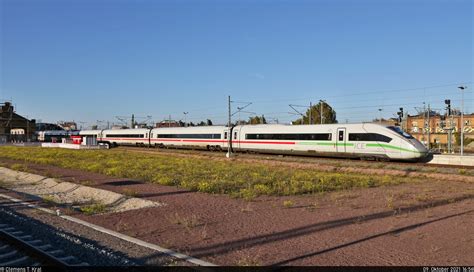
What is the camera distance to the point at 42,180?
19.7 m

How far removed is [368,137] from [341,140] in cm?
224

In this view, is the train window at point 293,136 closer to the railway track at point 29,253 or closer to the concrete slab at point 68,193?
the concrete slab at point 68,193

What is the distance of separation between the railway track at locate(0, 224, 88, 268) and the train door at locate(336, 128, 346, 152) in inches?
961

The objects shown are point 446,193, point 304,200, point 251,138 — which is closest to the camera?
point 304,200

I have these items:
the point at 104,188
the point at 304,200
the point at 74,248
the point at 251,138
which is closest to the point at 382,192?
the point at 304,200

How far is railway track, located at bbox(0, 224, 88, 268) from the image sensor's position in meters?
6.55

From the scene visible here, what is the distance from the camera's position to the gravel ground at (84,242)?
6.78 m

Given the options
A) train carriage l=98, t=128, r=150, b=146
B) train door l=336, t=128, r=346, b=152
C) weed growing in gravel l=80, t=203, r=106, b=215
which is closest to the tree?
train carriage l=98, t=128, r=150, b=146

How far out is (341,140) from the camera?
30.0m

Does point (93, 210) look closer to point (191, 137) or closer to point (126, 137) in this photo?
point (191, 137)

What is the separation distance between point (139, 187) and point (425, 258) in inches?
460

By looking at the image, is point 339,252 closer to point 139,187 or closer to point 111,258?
point 111,258

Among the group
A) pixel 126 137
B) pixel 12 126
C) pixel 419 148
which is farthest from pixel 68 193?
pixel 12 126

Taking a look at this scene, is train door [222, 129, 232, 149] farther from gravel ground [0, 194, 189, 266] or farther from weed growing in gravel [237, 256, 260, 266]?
weed growing in gravel [237, 256, 260, 266]
